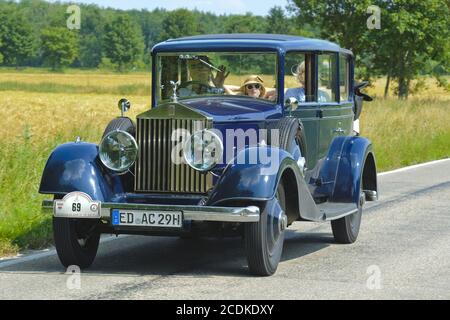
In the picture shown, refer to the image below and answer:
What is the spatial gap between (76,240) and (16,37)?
130529mm

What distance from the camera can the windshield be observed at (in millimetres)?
9047

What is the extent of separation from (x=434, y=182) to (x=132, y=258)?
8.24m

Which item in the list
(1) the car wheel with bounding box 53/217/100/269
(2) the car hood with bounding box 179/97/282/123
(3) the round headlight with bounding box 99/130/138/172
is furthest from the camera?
(2) the car hood with bounding box 179/97/282/123

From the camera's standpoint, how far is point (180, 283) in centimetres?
743

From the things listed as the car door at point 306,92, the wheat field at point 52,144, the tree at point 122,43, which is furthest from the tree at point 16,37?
the car door at point 306,92

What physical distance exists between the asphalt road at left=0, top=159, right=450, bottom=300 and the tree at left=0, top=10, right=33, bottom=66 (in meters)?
128

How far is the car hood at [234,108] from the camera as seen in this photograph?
828 cm

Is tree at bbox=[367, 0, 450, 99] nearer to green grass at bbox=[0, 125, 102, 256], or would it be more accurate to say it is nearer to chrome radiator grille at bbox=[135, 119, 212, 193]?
green grass at bbox=[0, 125, 102, 256]

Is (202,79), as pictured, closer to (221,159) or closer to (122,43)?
(221,159)

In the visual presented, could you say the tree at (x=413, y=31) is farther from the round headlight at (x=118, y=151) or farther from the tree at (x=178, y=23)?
the tree at (x=178, y=23)

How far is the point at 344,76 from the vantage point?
10.6m

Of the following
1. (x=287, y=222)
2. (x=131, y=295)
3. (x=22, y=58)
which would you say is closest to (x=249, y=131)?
(x=287, y=222)

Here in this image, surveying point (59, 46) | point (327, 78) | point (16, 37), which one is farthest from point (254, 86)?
point (16, 37)

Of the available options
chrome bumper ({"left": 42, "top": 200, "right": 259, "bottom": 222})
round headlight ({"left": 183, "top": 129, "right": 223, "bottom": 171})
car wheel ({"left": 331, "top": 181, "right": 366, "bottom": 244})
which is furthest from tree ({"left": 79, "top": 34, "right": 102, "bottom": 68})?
chrome bumper ({"left": 42, "top": 200, "right": 259, "bottom": 222})
